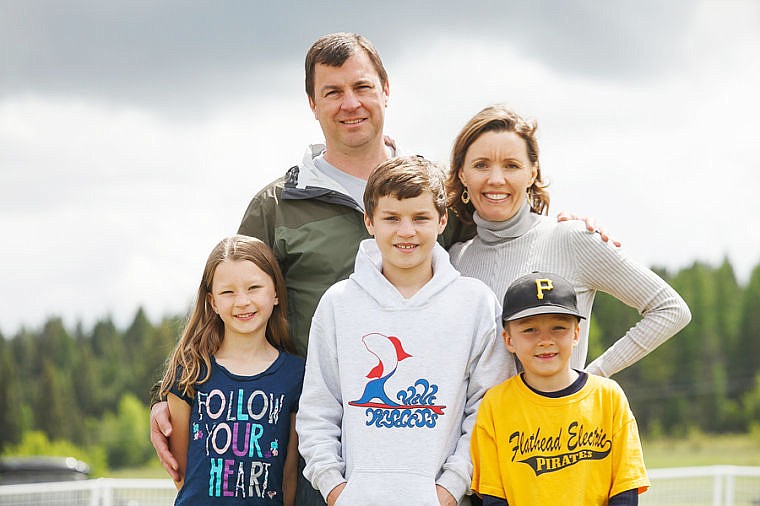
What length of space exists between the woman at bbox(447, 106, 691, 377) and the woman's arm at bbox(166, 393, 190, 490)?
3.90 feet

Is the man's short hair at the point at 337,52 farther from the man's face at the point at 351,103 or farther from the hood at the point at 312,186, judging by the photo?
the hood at the point at 312,186

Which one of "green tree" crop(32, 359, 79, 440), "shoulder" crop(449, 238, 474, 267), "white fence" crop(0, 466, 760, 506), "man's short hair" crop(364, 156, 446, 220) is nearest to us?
"man's short hair" crop(364, 156, 446, 220)

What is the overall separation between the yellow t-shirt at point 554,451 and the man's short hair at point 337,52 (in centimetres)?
149

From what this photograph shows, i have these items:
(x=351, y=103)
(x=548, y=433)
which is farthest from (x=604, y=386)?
(x=351, y=103)

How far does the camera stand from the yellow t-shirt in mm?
2980

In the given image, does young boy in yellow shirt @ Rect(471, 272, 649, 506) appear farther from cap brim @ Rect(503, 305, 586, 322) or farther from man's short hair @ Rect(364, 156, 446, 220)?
man's short hair @ Rect(364, 156, 446, 220)

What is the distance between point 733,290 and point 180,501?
4660cm

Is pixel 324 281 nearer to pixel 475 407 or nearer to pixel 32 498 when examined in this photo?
pixel 475 407

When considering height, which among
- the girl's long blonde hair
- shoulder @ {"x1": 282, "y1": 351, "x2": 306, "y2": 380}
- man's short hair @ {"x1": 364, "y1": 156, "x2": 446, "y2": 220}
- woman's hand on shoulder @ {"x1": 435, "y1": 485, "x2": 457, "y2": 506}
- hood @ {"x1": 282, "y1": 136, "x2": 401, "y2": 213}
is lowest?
woman's hand on shoulder @ {"x1": 435, "y1": 485, "x2": 457, "y2": 506}

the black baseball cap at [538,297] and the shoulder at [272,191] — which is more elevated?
the shoulder at [272,191]

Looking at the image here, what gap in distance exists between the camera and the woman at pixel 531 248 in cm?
333

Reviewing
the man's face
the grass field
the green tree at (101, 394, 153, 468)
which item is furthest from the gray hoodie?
the green tree at (101, 394, 153, 468)

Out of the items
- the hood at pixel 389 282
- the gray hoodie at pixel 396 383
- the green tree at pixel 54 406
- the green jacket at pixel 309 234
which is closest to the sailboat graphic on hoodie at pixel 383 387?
the gray hoodie at pixel 396 383

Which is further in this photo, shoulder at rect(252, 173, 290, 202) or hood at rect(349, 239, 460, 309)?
shoulder at rect(252, 173, 290, 202)
